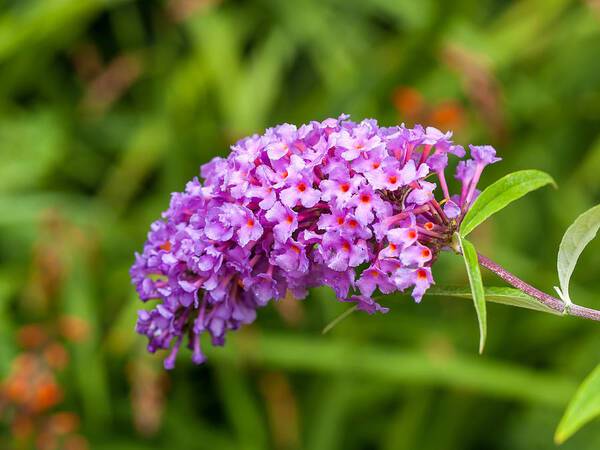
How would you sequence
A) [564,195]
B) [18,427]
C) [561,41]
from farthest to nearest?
[561,41]
[564,195]
[18,427]

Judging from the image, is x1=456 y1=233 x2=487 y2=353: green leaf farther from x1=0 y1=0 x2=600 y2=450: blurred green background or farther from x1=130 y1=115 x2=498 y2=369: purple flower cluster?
x1=0 y1=0 x2=600 y2=450: blurred green background

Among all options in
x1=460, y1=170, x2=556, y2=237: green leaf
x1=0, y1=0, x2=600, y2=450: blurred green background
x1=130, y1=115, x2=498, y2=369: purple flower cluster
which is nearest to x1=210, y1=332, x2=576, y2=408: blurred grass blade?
x1=0, y1=0, x2=600, y2=450: blurred green background

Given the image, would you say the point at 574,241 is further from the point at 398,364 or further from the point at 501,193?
the point at 398,364

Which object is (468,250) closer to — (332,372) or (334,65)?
(332,372)

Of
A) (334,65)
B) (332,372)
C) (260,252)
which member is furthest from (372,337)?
(260,252)

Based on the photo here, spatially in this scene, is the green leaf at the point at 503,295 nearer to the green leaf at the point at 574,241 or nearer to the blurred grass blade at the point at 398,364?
the green leaf at the point at 574,241

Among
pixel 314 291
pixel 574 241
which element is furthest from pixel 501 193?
pixel 314 291
